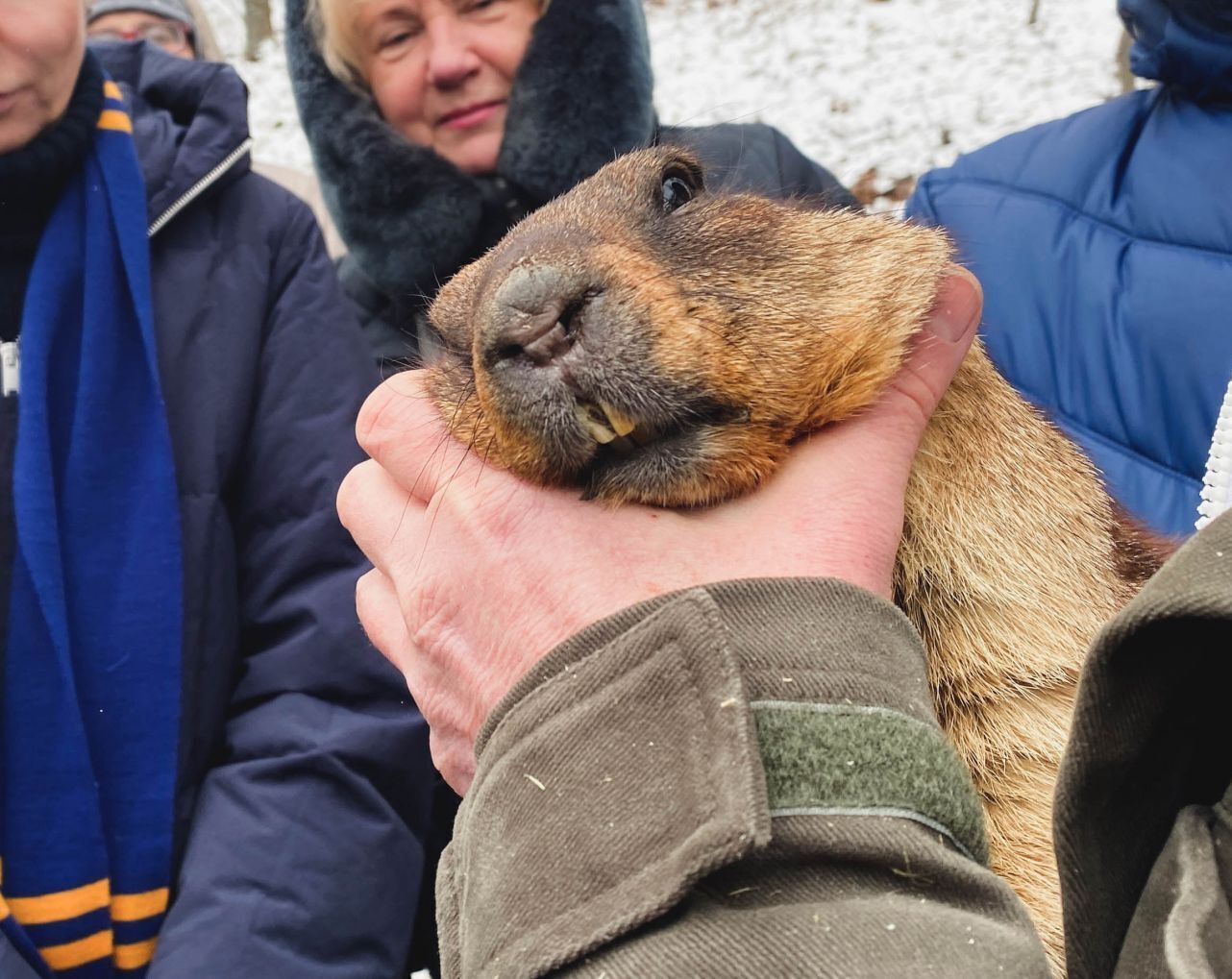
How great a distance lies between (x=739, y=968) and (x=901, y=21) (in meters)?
21.1

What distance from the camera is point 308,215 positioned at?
3670 millimetres

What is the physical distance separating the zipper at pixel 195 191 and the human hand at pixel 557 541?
143 cm

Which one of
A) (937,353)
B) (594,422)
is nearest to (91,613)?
(594,422)

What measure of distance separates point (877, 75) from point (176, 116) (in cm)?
1543

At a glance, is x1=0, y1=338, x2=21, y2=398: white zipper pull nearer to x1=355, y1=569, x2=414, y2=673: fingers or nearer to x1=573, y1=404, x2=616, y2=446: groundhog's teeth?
x1=355, y1=569, x2=414, y2=673: fingers

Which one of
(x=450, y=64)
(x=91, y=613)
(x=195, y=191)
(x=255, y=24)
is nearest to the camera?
(x=91, y=613)

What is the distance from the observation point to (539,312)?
1.98 metres

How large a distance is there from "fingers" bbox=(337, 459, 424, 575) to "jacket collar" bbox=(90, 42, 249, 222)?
1420 millimetres

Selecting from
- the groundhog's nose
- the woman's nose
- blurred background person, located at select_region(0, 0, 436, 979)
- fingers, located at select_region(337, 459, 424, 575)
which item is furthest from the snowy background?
the groundhog's nose

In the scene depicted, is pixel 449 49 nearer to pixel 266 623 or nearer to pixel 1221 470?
pixel 266 623

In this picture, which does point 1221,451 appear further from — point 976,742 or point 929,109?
point 929,109

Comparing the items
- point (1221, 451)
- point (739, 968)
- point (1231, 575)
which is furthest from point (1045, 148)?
point (739, 968)

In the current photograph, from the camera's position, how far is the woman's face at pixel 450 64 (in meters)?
4.35

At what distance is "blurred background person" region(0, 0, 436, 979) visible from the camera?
279 centimetres
